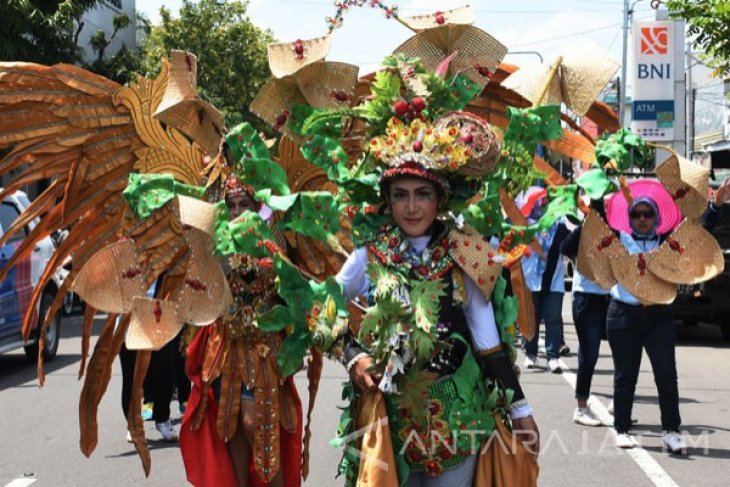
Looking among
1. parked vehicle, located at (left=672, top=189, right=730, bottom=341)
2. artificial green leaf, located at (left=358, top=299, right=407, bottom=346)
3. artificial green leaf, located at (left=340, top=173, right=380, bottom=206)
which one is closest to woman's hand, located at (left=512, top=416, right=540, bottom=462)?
artificial green leaf, located at (left=358, top=299, right=407, bottom=346)

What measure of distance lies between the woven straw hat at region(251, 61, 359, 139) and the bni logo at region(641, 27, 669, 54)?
18.6 meters

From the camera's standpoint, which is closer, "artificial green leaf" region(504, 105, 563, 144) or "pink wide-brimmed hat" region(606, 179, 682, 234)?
"artificial green leaf" region(504, 105, 563, 144)

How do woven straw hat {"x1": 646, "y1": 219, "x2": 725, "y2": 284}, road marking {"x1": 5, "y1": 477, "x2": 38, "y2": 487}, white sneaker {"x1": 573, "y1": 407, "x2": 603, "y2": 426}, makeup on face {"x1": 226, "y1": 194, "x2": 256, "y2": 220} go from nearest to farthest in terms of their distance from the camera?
woven straw hat {"x1": 646, "y1": 219, "x2": 725, "y2": 284}, makeup on face {"x1": 226, "y1": 194, "x2": 256, "y2": 220}, road marking {"x1": 5, "y1": 477, "x2": 38, "y2": 487}, white sneaker {"x1": 573, "y1": 407, "x2": 603, "y2": 426}

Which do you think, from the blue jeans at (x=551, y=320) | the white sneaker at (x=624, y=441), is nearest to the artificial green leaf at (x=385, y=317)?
the white sneaker at (x=624, y=441)

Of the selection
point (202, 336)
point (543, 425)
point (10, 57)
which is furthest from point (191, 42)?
point (202, 336)

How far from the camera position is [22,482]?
7320mm

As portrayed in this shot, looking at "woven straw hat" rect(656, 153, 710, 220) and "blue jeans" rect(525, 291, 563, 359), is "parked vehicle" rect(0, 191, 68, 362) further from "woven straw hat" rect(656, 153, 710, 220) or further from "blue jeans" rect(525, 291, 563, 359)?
"woven straw hat" rect(656, 153, 710, 220)

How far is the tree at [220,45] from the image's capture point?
3841cm

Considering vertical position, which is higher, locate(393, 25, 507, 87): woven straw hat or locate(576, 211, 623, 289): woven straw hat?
locate(393, 25, 507, 87): woven straw hat

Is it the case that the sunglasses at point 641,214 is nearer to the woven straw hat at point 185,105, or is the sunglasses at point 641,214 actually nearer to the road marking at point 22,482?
the woven straw hat at point 185,105

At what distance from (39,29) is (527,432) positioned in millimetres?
18615

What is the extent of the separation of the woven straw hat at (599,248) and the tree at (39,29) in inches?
673

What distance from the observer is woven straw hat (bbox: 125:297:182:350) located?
417 cm

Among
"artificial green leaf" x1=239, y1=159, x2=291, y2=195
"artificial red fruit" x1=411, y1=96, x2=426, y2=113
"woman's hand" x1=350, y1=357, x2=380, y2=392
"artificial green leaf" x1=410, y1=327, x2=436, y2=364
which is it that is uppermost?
"artificial red fruit" x1=411, y1=96, x2=426, y2=113
